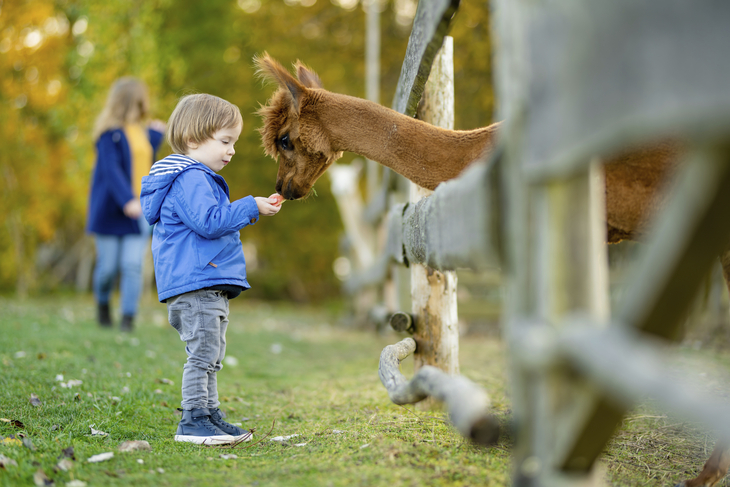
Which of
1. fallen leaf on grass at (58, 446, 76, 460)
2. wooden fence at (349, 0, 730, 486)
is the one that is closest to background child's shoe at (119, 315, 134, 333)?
fallen leaf on grass at (58, 446, 76, 460)

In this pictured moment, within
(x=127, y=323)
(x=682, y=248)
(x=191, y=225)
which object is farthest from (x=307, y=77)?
(x=127, y=323)

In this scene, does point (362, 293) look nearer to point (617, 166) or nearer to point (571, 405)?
point (617, 166)

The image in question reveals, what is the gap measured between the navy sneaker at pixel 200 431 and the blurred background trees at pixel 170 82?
598 cm

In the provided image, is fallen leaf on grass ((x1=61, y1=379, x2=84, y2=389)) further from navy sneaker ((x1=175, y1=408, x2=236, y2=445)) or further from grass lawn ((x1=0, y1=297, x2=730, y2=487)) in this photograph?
navy sneaker ((x1=175, y1=408, x2=236, y2=445))

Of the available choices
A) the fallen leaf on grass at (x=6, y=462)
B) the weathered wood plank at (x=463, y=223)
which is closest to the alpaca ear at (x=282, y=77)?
the weathered wood plank at (x=463, y=223)

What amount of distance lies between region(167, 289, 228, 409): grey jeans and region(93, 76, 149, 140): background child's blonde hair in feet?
10.7

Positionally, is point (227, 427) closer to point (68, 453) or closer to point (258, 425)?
point (258, 425)

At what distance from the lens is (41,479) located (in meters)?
2.02

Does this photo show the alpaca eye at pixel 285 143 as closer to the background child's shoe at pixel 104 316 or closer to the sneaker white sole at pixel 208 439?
the sneaker white sole at pixel 208 439

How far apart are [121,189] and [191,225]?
2961 millimetres

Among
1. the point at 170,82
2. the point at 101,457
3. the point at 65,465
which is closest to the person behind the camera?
the point at 65,465

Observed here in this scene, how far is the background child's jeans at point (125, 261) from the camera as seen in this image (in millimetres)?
5422

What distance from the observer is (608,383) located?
1.18 meters

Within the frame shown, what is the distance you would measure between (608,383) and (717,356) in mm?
4956
